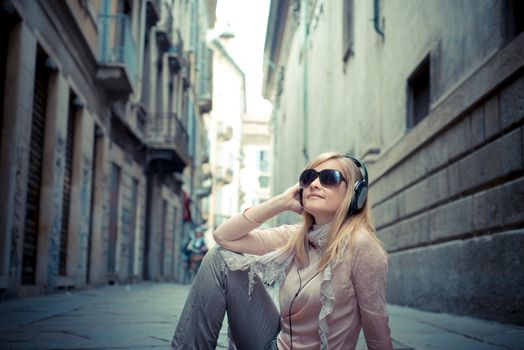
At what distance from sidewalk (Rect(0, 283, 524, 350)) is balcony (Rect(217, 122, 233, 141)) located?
40.0 metres

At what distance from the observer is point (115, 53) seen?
13.5 metres

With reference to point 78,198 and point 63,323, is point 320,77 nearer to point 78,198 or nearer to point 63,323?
point 78,198

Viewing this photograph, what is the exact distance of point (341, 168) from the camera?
262cm

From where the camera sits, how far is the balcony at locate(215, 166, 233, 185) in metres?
47.0

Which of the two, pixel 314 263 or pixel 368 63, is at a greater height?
pixel 368 63

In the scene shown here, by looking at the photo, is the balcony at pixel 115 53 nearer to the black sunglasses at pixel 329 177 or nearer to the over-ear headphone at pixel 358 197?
the black sunglasses at pixel 329 177

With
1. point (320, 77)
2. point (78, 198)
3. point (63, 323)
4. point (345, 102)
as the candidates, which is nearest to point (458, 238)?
point (63, 323)

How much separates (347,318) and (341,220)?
340mm

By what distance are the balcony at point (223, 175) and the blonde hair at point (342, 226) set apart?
44.2 m

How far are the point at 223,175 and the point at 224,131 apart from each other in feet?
9.77

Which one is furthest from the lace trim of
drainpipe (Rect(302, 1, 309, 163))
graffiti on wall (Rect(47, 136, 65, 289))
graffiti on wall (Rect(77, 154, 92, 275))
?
drainpipe (Rect(302, 1, 309, 163))

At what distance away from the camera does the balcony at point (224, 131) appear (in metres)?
47.6

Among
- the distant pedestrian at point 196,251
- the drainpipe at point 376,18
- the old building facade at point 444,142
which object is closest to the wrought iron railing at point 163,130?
the distant pedestrian at point 196,251

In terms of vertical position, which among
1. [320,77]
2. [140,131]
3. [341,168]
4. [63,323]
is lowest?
[63,323]
